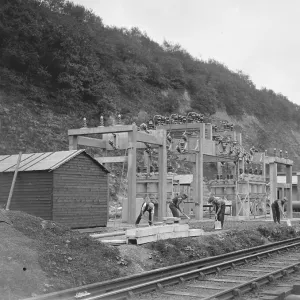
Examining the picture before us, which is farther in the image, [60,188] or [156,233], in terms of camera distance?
[60,188]

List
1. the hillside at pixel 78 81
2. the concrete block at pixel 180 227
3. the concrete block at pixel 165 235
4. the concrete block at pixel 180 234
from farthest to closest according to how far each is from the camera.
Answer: the hillside at pixel 78 81
the concrete block at pixel 180 227
the concrete block at pixel 180 234
the concrete block at pixel 165 235

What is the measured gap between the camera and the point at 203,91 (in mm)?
66062

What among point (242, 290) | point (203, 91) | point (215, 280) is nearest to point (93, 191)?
point (215, 280)

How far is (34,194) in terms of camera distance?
20750 mm

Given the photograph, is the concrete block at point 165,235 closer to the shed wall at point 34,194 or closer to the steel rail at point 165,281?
the steel rail at point 165,281

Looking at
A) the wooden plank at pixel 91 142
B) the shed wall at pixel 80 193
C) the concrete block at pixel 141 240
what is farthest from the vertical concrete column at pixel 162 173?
the concrete block at pixel 141 240

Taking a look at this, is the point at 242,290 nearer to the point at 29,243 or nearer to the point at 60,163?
the point at 29,243

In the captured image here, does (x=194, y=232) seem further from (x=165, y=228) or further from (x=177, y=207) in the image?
(x=177, y=207)

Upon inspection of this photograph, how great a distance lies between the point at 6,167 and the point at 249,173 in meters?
22.2

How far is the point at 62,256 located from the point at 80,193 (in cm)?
916

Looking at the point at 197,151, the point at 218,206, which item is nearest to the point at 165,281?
the point at 218,206

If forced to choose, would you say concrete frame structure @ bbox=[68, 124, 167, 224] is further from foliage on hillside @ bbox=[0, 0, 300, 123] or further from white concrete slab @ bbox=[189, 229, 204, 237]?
foliage on hillside @ bbox=[0, 0, 300, 123]

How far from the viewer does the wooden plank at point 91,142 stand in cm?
2959

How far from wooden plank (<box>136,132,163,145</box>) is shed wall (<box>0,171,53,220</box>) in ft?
23.7
